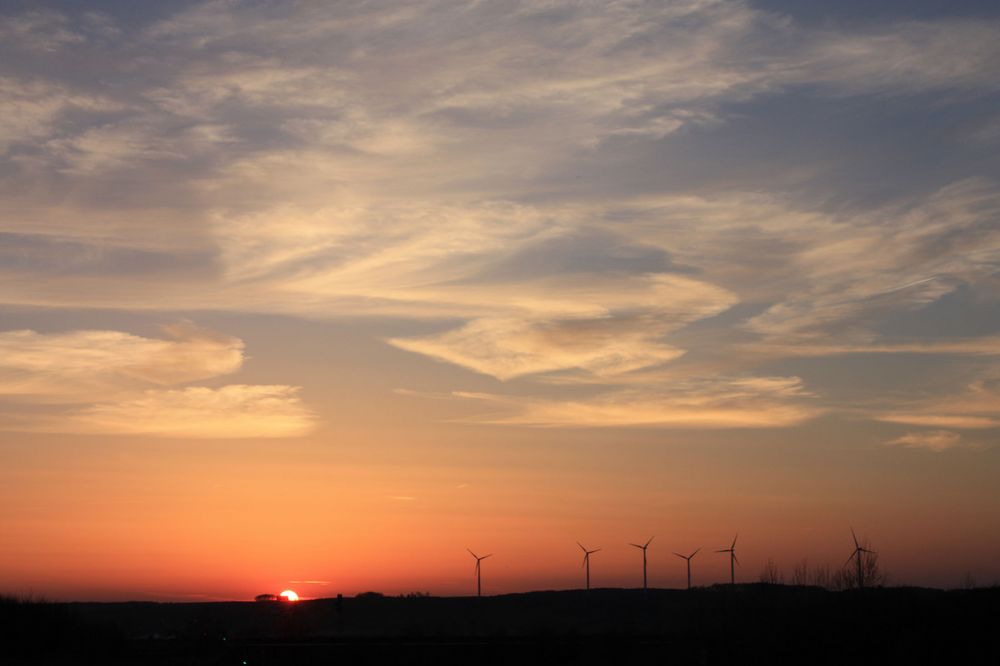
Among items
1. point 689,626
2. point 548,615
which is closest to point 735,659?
point 689,626

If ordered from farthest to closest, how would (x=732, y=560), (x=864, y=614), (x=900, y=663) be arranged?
(x=732, y=560) < (x=864, y=614) < (x=900, y=663)

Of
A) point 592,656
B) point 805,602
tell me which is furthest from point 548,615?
point 592,656

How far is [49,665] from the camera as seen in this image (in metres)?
53.9

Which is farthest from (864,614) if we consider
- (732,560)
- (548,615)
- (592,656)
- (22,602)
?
(548,615)

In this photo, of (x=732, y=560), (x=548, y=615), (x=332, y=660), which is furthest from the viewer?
(x=548, y=615)

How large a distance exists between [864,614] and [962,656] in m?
7.81

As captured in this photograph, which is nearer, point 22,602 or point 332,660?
point 332,660

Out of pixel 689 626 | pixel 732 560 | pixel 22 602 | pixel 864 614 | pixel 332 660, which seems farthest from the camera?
pixel 732 560

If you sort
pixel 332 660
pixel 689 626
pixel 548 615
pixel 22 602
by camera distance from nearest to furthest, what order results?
pixel 332 660 < pixel 689 626 < pixel 22 602 < pixel 548 615

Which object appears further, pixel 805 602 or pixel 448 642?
pixel 805 602

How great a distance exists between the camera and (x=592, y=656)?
5684 centimetres

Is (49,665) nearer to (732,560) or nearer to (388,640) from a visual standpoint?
(388,640)

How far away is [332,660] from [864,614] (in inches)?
1073

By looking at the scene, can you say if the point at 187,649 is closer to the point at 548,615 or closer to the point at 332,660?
the point at 332,660
